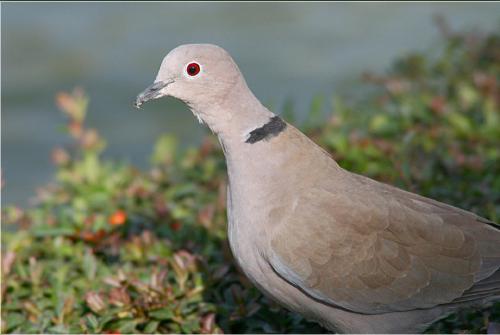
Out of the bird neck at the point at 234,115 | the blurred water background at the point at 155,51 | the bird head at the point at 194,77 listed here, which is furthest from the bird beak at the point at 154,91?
the blurred water background at the point at 155,51

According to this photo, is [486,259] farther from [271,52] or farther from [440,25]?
[271,52]

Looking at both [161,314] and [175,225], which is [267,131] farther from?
[175,225]

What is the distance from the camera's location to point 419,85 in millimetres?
7922

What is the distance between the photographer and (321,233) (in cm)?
421

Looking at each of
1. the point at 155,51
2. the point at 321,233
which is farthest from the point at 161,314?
the point at 155,51

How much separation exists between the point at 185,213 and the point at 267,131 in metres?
1.76

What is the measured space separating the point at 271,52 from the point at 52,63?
242 cm

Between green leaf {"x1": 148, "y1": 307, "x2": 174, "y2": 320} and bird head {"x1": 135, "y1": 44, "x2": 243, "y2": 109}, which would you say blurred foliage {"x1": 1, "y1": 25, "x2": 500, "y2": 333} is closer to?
green leaf {"x1": 148, "y1": 307, "x2": 174, "y2": 320}

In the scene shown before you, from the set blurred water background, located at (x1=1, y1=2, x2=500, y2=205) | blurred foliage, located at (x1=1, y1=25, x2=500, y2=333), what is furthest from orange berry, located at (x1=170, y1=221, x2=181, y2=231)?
blurred water background, located at (x1=1, y1=2, x2=500, y2=205)

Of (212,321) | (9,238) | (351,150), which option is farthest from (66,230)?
(351,150)

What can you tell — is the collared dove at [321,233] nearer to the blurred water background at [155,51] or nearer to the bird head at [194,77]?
the bird head at [194,77]

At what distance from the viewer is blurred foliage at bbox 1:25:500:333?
16.0ft

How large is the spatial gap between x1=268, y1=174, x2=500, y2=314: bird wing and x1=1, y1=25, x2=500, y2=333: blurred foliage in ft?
1.68

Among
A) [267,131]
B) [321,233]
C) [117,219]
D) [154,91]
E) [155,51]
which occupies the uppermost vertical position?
[154,91]
